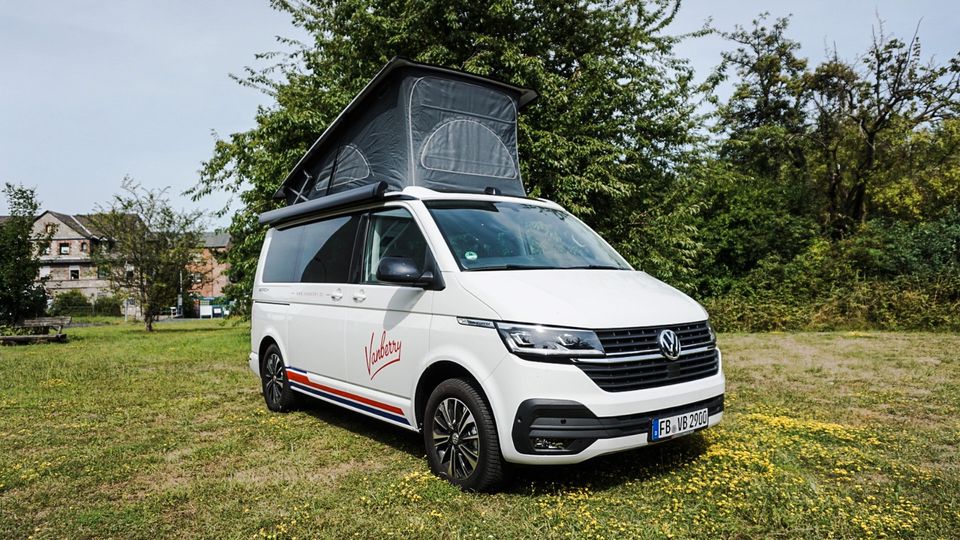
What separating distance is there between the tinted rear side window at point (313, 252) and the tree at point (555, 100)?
5.97 metres

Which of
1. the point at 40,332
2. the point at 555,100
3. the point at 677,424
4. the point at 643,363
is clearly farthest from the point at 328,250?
the point at 40,332

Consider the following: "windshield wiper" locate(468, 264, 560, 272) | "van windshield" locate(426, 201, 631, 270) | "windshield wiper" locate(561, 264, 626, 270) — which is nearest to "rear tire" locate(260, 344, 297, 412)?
"van windshield" locate(426, 201, 631, 270)

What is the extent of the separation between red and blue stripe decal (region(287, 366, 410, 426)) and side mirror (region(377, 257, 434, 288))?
1.01 metres

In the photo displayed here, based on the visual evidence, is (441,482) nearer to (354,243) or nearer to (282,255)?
(354,243)

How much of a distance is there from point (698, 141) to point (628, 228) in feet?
9.16

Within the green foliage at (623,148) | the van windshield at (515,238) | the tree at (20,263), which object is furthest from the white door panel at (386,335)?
the tree at (20,263)

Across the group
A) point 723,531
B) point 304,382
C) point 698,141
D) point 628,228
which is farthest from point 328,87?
point 723,531

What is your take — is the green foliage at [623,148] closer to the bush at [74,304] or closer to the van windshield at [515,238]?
the van windshield at [515,238]

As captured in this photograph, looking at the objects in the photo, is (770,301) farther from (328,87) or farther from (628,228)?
(328,87)

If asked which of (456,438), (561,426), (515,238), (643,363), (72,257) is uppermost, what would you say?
(72,257)

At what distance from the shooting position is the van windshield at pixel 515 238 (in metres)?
4.73

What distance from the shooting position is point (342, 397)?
18.6 feet

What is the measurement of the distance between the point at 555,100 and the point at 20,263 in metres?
17.4

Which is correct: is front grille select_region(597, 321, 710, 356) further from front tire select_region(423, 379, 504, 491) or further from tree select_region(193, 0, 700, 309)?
tree select_region(193, 0, 700, 309)
